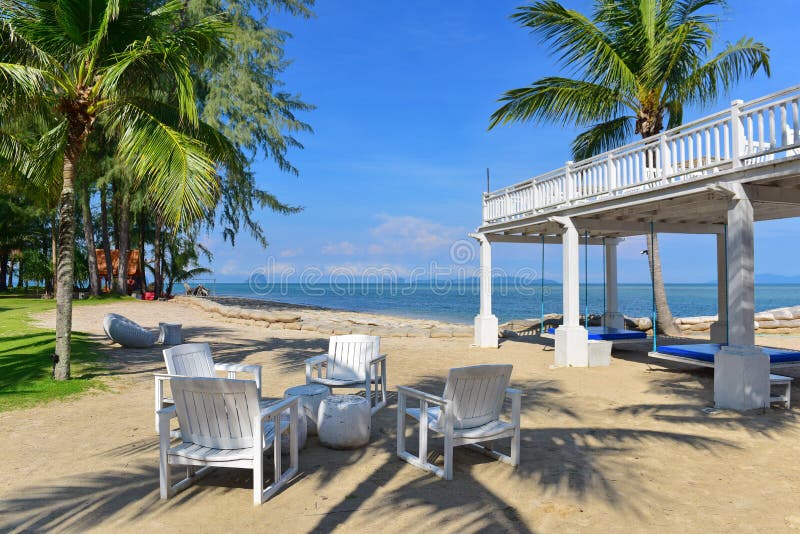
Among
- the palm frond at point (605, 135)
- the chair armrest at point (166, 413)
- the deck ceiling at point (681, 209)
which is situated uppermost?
the palm frond at point (605, 135)

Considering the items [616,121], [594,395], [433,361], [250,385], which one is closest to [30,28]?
[250,385]

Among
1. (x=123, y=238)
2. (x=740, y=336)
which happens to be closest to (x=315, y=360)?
(x=740, y=336)

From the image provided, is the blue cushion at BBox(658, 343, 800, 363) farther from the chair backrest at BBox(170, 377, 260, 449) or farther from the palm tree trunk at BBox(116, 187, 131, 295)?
the palm tree trunk at BBox(116, 187, 131, 295)

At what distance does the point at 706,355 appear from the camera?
8469mm

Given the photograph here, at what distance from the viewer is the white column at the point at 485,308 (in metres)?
14.0

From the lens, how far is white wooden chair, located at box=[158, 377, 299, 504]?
12.7ft

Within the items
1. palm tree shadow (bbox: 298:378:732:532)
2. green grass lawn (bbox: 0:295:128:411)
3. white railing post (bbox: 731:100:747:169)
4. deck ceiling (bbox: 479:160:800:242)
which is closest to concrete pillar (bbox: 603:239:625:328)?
deck ceiling (bbox: 479:160:800:242)

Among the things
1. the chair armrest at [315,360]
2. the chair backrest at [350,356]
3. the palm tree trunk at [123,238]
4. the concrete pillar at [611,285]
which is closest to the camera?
the chair armrest at [315,360]

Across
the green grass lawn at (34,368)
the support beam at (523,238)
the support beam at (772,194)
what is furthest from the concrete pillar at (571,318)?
the green grass lawn at (34,368)

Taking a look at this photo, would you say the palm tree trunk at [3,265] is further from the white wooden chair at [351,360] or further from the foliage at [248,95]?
the white wooden chair at [351,360]

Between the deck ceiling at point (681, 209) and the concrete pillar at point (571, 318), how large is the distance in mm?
282

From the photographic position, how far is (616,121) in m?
15.6

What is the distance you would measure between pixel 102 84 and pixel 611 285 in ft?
42.9

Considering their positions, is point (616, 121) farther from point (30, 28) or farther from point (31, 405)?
point (31, 405)
